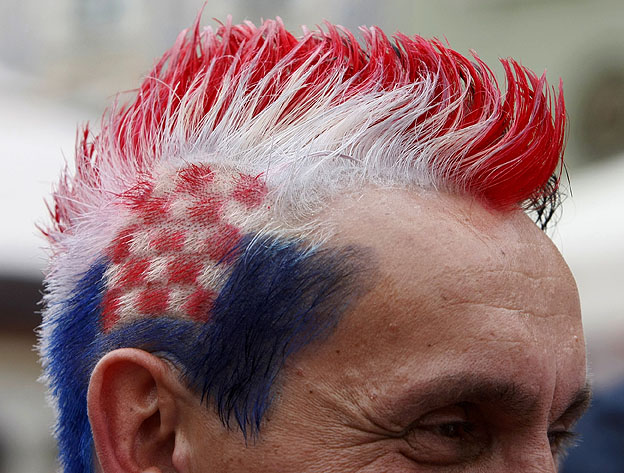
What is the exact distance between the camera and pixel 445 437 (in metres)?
1.74

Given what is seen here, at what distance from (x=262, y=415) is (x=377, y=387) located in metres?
0.22

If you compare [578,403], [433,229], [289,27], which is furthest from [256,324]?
[289,27]

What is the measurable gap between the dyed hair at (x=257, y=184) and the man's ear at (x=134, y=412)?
0.05 meters

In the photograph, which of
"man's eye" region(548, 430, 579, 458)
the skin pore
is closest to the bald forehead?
the skin pore

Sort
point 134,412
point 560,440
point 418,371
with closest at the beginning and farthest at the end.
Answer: point 418,371
point 134,412
point 560,440

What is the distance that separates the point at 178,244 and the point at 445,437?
65 centimetres

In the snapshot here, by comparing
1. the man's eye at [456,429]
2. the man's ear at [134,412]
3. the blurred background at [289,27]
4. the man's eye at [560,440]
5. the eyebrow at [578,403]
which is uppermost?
the blurred background at [289,27]

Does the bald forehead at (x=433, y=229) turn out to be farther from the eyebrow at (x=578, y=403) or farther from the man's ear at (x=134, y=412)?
the man's ear at (x=134, y=412)

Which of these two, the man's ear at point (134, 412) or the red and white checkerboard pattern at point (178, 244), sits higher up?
the red and white checkerboard pattern at point (178, 244)

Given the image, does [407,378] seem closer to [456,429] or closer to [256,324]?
[456,429]

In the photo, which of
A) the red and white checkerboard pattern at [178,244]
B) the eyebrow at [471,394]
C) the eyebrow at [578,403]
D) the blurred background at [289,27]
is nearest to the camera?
the eyebrow at [471,394]

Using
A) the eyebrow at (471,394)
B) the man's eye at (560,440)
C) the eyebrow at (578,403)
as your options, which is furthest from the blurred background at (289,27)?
the eyebrow at (471,394)

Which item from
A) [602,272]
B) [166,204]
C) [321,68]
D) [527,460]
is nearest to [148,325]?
[166,204]

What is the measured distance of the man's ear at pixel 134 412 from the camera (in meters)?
1.76
